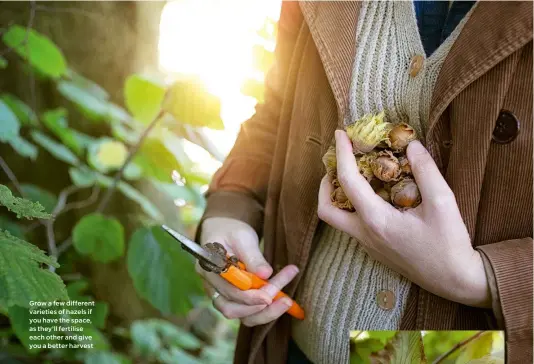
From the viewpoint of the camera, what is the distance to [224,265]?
51 centimetres

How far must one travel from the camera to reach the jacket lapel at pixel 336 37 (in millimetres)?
491

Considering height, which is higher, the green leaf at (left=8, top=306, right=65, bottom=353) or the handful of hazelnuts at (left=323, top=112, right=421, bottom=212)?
the handful of hazelnuts at (left=323, top=112, right=421, bottom=212)

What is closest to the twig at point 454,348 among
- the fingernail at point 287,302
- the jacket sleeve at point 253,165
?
the fingernail at point 287,302

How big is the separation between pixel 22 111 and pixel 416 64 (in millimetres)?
727

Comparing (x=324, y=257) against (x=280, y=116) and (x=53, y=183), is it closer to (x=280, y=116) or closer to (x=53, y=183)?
(x=280, y=116)

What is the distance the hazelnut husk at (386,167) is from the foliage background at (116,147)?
1.51ft

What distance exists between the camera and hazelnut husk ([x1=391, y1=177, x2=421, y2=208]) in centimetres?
41

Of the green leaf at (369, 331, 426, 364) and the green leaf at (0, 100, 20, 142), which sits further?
the green leaf at (0, 100, 20, 142)

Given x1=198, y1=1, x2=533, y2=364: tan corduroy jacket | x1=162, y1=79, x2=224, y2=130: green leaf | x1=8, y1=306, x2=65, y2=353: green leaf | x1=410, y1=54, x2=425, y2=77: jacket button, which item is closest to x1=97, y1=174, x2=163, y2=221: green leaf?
x1=162, y1=79, x2=224, y2=130: green leaf

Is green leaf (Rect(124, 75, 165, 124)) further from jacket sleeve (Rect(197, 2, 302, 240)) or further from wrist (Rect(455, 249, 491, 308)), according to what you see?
wrist (Rect(455, 249, 491, 308))

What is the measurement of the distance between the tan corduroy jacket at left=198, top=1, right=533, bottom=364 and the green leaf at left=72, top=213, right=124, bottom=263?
1.36ft

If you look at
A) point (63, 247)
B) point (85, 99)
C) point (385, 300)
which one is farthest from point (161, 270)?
point (385, 300)

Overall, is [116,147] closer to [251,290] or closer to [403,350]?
[251,290]

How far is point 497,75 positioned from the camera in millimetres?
403
